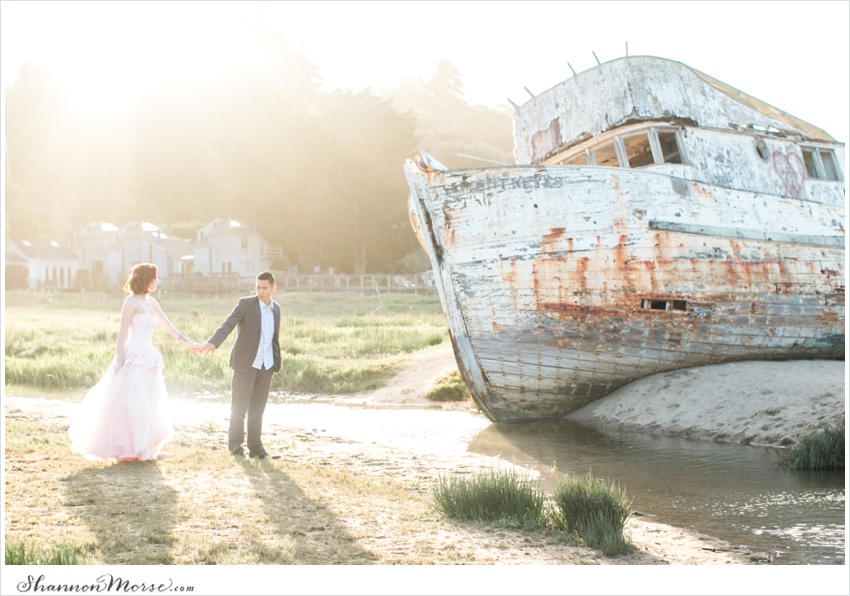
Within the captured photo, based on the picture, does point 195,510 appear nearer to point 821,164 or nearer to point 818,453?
point 818,453

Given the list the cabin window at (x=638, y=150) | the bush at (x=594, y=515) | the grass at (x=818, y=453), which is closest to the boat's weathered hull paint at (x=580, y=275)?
the cabin window at (x=638, y=150)

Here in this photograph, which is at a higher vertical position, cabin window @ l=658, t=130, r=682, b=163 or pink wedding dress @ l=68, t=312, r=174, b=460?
cabin window @ l=658, t=130, r=682, b=163

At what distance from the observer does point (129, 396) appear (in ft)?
19.2

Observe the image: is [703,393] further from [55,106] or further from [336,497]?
[55,106]

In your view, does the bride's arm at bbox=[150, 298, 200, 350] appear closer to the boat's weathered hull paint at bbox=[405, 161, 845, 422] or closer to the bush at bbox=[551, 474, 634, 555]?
the bush at bbox=[551, 474, 634, 555]

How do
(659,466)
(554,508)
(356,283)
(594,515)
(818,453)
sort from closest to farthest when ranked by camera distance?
(594,515) → (554,508) → (818,453) → (659,466) → (356,283)

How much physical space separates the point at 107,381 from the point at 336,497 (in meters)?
1.92

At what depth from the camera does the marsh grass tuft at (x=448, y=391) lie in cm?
1135

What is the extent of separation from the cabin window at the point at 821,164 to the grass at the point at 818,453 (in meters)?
5.98

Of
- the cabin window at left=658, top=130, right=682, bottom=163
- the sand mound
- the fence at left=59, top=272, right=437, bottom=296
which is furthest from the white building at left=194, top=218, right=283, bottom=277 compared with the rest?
the sand mound

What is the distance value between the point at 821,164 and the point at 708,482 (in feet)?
24.1

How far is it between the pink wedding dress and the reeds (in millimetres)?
2240

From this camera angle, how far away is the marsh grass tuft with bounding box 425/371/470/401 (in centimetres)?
1135

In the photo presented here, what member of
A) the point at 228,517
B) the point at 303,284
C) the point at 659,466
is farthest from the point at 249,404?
the point at 303,284
